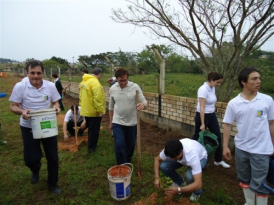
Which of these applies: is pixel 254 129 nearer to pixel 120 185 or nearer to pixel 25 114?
pixel 120 185

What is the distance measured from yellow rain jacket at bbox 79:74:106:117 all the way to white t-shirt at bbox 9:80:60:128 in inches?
52.3

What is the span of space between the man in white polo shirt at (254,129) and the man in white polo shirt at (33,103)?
219 cm

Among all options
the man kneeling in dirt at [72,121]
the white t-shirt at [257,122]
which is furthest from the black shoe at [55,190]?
the white t-shirt at [257,122]

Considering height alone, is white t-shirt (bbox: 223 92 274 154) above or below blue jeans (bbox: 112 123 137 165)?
above

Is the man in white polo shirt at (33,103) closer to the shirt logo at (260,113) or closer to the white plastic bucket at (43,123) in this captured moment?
the white plastic bucket at (43,123)

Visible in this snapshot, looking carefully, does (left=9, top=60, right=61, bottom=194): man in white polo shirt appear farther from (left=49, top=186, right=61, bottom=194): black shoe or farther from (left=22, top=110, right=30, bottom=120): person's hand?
(left=49, top=186, right=61, bottom=194): black shoe

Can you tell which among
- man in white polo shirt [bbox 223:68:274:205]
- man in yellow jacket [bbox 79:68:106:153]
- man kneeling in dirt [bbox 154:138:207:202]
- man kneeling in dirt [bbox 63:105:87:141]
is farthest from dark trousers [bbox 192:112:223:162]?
man kneeling in dirt [bbox 63:105:87:141]

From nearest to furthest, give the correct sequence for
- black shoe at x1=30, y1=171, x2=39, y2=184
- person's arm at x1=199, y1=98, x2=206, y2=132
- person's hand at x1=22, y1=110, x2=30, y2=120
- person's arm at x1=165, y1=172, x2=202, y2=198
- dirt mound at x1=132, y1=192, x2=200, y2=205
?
person's arm at x1=165, y1=172, x2=202, y2=198
person's hand at x1=22, y1=110, x2=30, y2=120
dirt mound at x1=132, y1=192, x2=200, y2=205
black shoe at x1=30, y1=171, x2=39, y2=184
person's arm at x1=199, y1=98, x2=206, y2=132

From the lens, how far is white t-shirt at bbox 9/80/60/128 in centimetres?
239

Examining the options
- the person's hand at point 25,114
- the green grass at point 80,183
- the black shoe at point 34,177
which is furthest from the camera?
the black shoe at point 34,177

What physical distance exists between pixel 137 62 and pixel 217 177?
16.3 feet

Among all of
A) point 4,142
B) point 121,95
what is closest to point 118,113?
point 121,95

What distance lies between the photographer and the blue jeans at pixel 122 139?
3.09 meters

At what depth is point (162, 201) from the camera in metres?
2.54
